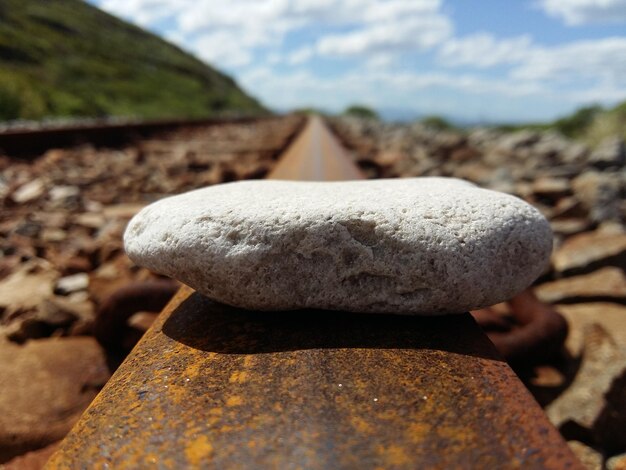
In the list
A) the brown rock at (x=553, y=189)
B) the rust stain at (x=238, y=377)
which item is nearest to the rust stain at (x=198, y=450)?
the rust stain at (x=238, y=377)

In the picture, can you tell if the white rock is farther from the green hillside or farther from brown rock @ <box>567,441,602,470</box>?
the green hillside

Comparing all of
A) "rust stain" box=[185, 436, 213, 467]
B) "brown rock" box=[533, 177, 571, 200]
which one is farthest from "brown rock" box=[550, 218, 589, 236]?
"rust stain" box=[185, 436, 213, 467]

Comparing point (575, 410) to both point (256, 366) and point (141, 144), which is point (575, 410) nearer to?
point (256, 366)

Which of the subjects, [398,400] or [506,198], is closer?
[398,400]

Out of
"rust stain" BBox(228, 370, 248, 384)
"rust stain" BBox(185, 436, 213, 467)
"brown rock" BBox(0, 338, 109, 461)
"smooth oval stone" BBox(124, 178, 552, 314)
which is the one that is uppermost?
"smooth oval stone" BBox(124, 178, 552, 314)

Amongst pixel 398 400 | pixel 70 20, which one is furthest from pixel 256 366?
pixel 70 20
